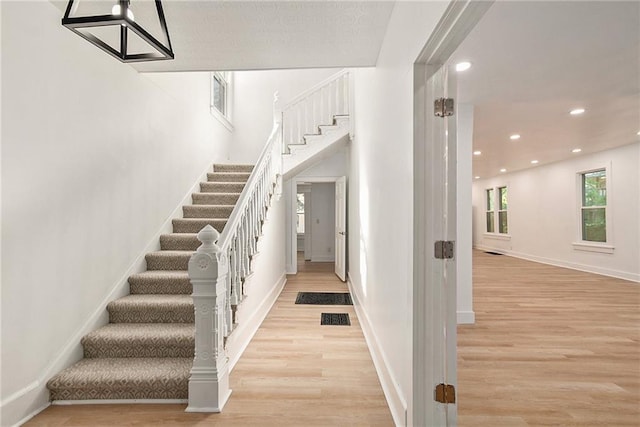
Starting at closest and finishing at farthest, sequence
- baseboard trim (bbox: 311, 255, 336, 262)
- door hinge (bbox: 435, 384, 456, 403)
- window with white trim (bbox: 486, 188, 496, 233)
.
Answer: door hinge (bbox: 435, 384, 456, 403), baseboard trim (bbox: 311, 255, 336, 262), window with white trim (bbox: 486, 188, 496, 233)

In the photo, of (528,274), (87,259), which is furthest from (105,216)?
(528,274)

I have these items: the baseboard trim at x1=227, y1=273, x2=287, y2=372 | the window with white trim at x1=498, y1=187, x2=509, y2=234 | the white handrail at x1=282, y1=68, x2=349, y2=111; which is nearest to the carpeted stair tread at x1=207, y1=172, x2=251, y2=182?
the white handrail at x1=282, y1=68, x2=349, y2=111

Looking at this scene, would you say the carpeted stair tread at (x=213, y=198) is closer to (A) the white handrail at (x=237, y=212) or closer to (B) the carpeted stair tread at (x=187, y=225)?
(B) the carpeted stair tread at (x=187, y=225)

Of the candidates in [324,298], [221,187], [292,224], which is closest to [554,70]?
[324,298]

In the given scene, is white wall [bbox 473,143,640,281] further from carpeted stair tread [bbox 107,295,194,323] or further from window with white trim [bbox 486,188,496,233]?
carpeted stair tread [bbox 107,295,194,323]

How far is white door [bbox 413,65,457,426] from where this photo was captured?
1748mm

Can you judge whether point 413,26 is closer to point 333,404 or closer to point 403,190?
point 403,190

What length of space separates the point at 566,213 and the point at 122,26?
9415 millimetres

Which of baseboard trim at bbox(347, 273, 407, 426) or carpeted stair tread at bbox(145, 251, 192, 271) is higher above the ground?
carpeted stair tread at bbox(145, 251, 192, 271)

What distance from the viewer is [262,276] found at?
4344 millimetres

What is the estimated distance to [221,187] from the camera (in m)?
5.12

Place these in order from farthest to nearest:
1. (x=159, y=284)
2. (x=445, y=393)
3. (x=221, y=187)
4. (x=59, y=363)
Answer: (x=221, y=187) → (x=159, y=284) → (x=59, y=363) → (x=445, y=393)

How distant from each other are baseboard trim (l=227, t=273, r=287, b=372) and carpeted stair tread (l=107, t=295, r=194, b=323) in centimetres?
40

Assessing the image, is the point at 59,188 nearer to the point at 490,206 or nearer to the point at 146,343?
the point at 146,343
